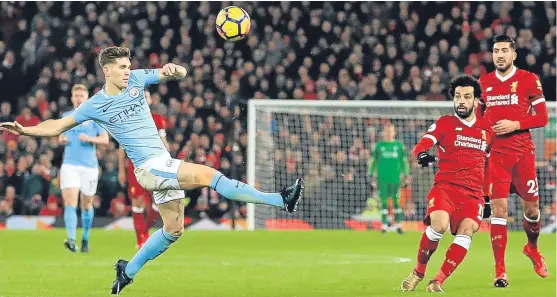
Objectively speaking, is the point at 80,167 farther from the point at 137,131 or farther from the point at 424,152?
the point at 424,152

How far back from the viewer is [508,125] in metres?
9.60

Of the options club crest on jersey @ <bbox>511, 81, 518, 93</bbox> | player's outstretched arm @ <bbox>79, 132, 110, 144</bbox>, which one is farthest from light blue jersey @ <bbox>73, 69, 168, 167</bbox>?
player's outstretched arm @ <bbox>79, 132, 110, 144</bbox>

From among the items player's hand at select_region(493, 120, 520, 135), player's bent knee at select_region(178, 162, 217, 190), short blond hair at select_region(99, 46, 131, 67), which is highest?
short blond hair at select_region(99, 46, 131, 67)

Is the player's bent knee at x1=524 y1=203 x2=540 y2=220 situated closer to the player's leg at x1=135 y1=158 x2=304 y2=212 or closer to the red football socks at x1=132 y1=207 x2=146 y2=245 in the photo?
the player's leg at x1=135 y1=158 x2=304 y2=212

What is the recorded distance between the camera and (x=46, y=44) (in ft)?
73.9

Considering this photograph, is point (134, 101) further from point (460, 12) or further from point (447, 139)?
point (460, 12)

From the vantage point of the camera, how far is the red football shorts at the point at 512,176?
9805 millimetres

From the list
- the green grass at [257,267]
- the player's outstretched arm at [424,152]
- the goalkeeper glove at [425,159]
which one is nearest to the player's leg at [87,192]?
the green grass at [257,267]

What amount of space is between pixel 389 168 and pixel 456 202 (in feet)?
32.9

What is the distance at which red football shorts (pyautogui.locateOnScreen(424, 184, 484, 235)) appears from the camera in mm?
8750

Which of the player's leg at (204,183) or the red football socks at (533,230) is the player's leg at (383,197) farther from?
the player's leg at (204,183)

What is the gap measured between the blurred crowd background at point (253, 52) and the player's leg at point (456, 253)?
11.1 meters

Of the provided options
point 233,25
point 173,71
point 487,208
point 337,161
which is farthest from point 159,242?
point 337,161

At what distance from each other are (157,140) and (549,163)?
12.6 metres
